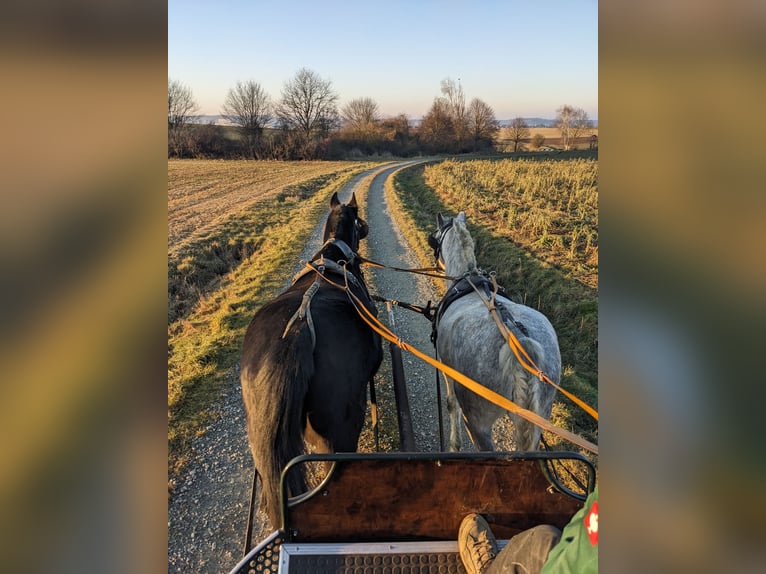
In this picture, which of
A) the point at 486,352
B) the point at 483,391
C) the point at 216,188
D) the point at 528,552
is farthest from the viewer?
the point at 216,188

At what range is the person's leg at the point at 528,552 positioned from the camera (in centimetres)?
181

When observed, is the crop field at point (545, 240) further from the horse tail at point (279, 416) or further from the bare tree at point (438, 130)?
the bare tree at point (438, 130)

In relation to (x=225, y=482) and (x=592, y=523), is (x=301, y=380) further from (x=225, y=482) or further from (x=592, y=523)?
(x=592, y=523)

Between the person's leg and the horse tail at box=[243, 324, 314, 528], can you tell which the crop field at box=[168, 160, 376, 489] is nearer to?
the horse tail at box=[243, 324, 314, 528]

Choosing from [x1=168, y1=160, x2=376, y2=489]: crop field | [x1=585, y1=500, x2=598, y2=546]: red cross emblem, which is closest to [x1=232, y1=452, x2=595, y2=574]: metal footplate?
[x1=585, y1=500, x2=598, y2=546]: red cross emblem

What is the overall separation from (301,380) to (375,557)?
1089mm

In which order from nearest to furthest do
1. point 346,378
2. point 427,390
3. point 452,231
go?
point 346,378, point 452,231, point 427,390

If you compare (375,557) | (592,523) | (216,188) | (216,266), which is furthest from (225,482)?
(216,188)

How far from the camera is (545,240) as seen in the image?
11.1 meters

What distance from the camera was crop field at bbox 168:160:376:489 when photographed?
5.54 m
